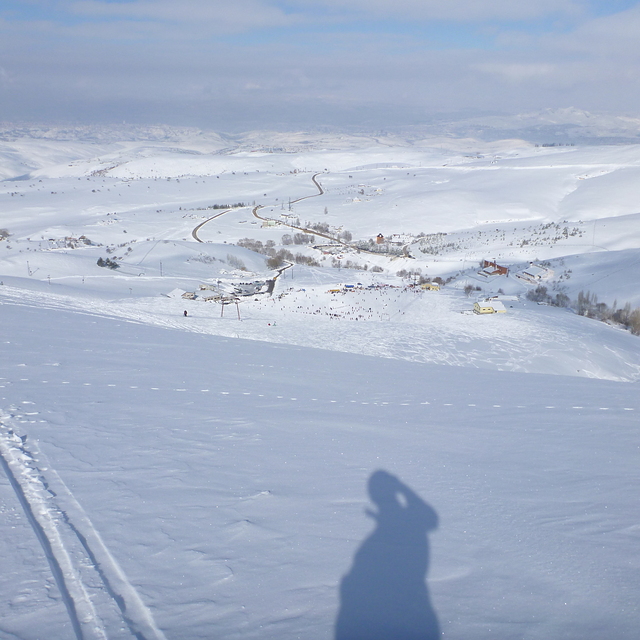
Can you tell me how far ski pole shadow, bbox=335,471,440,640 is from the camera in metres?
2.55

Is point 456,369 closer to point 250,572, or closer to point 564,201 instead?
point 250,572

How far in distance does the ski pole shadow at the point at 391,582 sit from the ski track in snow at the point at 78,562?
3.31ft

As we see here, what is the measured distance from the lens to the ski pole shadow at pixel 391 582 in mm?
2547

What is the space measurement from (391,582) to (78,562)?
5.96ft

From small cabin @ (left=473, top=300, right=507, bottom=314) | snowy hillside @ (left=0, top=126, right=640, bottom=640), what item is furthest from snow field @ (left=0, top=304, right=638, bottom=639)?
small cabin @ (left=473, top=300, right=507, bottom=314)

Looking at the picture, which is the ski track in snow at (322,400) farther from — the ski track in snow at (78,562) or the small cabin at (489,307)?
the small cabin at (489,307)

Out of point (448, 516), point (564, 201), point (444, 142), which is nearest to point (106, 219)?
point (564, 201)

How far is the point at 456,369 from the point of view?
9.99 meters

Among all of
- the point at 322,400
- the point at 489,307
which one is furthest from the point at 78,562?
the point at 489,307

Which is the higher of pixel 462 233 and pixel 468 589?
pixel 462 233

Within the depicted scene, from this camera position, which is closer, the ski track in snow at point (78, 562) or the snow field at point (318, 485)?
the ski track in snow at point (78, 562)

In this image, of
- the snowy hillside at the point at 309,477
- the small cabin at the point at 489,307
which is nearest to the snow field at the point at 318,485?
the snowy hillside at the point at 309,477

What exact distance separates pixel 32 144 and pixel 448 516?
639 feet

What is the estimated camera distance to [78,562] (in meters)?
2.84
